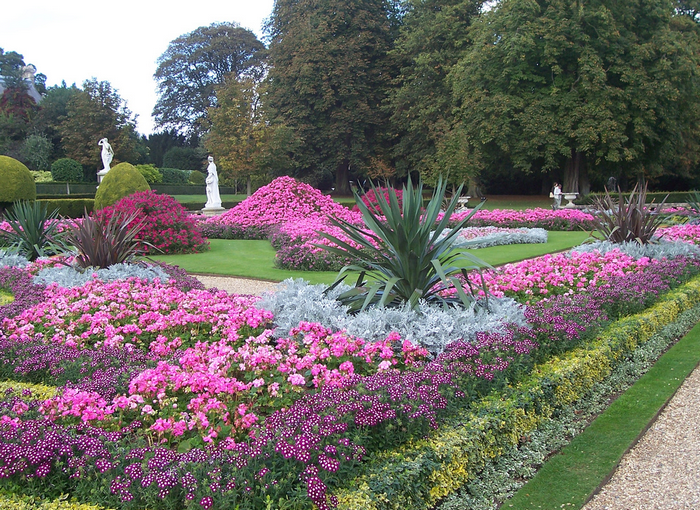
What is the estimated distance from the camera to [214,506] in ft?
7.32

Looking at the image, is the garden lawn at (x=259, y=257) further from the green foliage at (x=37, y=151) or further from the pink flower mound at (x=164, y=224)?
the green foliage at (x=37, y=151)

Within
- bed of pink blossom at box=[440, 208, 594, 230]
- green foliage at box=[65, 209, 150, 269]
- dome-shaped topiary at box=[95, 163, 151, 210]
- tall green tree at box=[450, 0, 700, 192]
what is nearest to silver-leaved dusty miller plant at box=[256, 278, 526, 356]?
green foliage at box=[65, 209, 150, 269]

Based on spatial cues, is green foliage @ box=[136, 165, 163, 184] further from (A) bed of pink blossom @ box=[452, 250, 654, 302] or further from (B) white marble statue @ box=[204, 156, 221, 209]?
(A) bed of pink blossom @ box=[452, 250, 654, 302]

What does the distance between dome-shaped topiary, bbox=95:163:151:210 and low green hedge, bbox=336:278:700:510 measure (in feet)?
42.3

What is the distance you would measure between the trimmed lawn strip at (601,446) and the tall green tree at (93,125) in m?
35.9

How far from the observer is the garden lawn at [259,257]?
915 cm

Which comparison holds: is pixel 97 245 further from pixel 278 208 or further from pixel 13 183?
pixel 13 183

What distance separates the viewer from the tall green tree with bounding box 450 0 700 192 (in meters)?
22.8

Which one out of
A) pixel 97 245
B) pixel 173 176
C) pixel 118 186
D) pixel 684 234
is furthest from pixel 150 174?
pixel 684 234

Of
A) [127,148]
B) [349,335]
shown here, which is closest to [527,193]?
[127,148]

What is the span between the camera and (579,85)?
2392 cm

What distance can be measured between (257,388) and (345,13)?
3039 cm

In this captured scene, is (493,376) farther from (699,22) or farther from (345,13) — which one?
(699,22)

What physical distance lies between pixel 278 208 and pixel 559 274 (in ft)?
34.3
